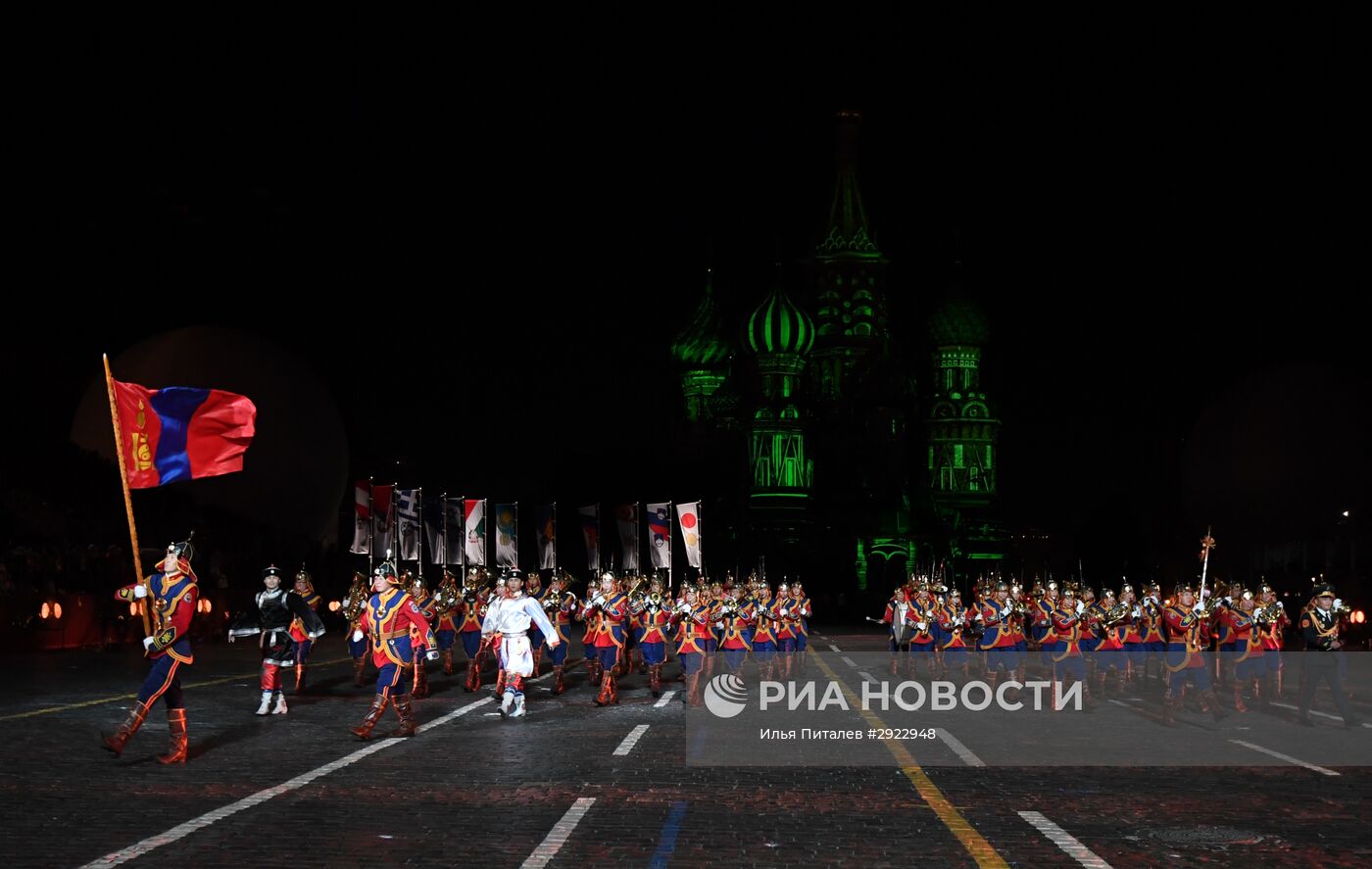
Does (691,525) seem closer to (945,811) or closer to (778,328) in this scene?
(945,811)

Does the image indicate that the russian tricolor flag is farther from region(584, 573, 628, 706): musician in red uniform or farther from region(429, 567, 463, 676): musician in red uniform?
region(429, 567, 463, 676): musician in red uniform

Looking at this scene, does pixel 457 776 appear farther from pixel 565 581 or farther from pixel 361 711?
pixel 565 581

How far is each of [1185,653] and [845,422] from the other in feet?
309

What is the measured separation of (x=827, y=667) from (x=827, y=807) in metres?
19.8

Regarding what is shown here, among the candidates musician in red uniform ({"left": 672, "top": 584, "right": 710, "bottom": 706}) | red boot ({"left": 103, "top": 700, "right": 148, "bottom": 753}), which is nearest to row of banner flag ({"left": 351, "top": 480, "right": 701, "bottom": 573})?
musician in red uniform ({"left": 672, "top": 584, "right": 710, "bottom": 706})

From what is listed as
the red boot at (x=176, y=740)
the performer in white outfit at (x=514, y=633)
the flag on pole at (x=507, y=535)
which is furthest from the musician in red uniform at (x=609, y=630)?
the flag on pole at (x=507, y=535)

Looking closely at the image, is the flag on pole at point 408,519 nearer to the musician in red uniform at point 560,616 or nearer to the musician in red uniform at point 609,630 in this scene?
the musician in red uniform at point 560,616

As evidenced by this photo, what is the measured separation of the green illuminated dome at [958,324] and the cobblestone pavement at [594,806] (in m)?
111

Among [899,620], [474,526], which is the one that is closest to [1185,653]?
[899,620]

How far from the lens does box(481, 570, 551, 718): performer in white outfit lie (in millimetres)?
18859

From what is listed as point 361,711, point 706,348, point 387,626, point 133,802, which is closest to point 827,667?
point 361,711

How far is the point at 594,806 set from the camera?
1130 cm

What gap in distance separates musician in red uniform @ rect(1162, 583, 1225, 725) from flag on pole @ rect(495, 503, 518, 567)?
2515 cm

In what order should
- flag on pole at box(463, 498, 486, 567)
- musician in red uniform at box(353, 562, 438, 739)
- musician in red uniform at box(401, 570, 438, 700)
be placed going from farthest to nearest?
flag on pole at box(463, 498, 486, 567), musician in red uniform at box(401, 570, 438, 700), musician in red uniform at box(353, 562, 438, 739)
